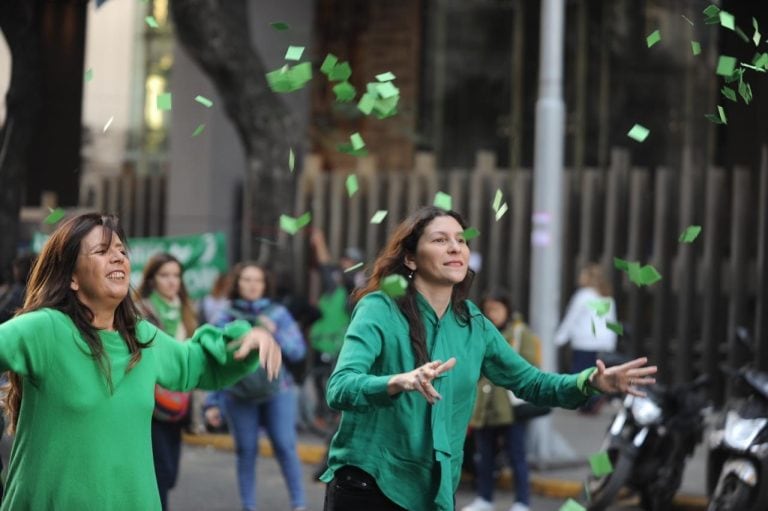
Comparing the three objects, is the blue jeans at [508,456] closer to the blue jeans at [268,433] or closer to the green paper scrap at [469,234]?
the blue jeans at [268,433]

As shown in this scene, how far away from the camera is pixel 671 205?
14352mm

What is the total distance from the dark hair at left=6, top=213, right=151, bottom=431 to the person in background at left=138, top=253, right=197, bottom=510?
3.12m

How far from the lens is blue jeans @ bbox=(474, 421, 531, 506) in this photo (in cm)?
927

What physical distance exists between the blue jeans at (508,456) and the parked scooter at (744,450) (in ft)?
4.66

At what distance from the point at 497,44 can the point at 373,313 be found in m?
15.3

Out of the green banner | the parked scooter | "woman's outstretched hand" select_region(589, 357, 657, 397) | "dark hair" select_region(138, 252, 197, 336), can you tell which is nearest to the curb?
the parked scooter

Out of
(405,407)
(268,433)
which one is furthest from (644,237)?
(405,407)

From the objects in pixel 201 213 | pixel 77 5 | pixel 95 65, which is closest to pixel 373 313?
pixel 77 5

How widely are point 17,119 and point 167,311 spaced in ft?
12.5

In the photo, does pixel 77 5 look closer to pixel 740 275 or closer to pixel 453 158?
pixel 740 275

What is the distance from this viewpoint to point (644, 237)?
14492 mm

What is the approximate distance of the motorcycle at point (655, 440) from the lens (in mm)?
8758

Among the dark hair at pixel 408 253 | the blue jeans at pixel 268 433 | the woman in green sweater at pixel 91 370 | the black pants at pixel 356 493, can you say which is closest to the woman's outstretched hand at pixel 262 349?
the woman in green sweater at pixel 91 370

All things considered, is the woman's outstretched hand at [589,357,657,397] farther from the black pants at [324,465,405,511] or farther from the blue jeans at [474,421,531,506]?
the blue jeans at [474,421,531,506]
